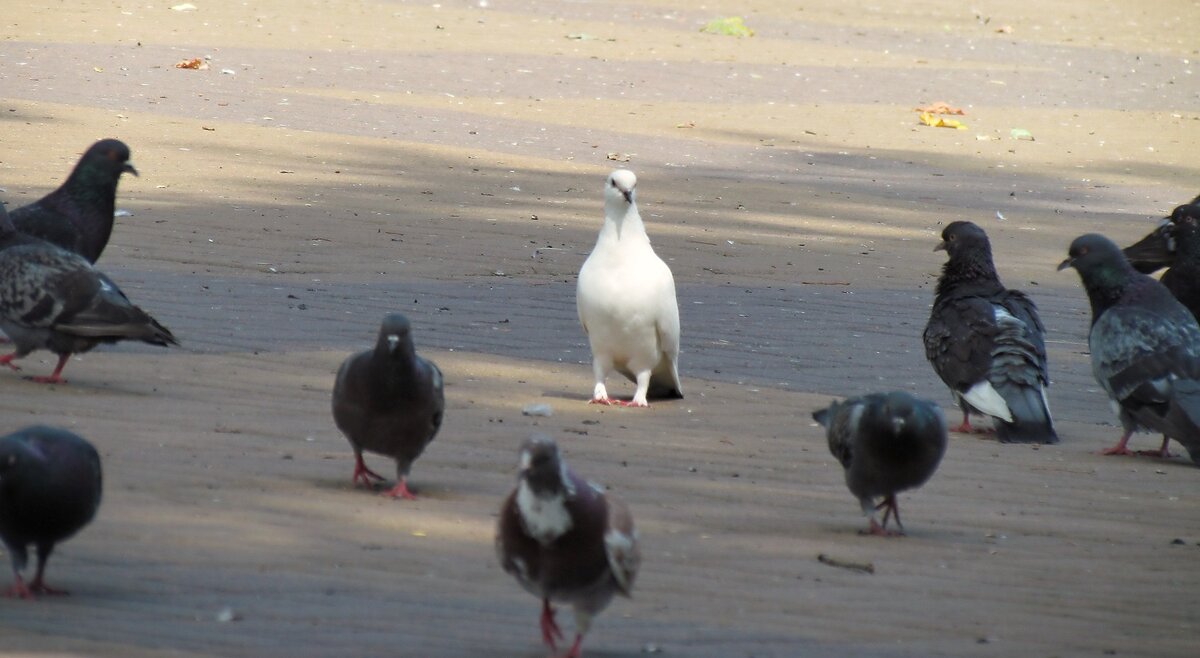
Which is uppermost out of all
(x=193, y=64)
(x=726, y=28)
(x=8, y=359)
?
(x=8, y=359)

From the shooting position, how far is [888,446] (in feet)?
20.9

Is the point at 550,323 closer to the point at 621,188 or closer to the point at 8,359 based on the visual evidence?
the point at 621,188

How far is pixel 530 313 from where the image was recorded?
1082 centimetres

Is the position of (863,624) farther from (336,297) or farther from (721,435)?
(336,297)

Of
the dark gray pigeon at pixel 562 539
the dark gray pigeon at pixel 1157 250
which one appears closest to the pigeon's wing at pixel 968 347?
the dark gray pigeon at pixel 1157 250

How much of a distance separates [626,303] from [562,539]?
4.38m

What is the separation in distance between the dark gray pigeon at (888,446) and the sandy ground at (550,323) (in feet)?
0.66

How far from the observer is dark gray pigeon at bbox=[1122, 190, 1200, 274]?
10.2m

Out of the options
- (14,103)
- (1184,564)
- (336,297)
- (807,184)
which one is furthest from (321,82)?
(1184,564)

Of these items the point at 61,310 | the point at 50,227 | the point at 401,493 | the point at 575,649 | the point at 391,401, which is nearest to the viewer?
the point at 575,649

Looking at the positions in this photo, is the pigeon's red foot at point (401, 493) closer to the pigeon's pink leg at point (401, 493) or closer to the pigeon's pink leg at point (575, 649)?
the pigeon's pink leg at point (401, 493)

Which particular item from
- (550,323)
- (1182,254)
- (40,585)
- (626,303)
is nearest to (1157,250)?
(1182,254)

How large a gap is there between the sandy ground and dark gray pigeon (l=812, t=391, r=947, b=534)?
7.9 inches

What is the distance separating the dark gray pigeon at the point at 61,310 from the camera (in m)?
7.87
